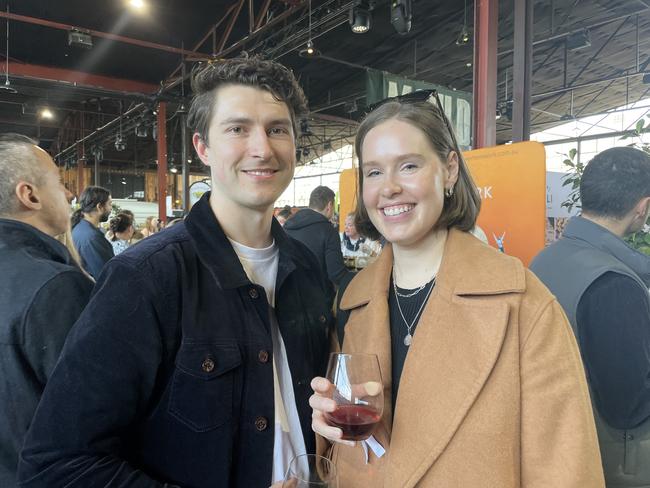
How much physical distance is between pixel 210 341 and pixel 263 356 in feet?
0.49

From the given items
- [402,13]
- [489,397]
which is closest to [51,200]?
[489,397]

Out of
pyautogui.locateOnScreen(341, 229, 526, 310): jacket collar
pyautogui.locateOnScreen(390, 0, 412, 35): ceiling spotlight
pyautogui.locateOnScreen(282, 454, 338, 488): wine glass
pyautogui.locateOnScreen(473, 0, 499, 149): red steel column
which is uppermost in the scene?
pyautogui.locateOnScreen(390, 0, 412, 35): ceiling spotlight

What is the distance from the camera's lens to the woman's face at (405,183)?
131 cm

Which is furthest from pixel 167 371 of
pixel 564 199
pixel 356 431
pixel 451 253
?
pixel 564 199

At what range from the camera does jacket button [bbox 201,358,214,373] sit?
109cm

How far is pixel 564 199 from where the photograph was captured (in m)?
3.19

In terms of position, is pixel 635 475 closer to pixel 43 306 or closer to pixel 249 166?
pixel 249 166

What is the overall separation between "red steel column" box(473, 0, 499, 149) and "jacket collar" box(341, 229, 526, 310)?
2932 mm

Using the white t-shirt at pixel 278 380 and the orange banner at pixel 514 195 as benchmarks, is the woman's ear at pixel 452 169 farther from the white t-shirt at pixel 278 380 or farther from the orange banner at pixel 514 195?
the orange banner at pixel 514 195

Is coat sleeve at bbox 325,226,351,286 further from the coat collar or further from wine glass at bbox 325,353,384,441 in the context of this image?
wine glass at bbox 325,353,384,441

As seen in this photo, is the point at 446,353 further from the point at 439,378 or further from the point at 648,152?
the point at 648,152

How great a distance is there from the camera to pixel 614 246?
1717mm

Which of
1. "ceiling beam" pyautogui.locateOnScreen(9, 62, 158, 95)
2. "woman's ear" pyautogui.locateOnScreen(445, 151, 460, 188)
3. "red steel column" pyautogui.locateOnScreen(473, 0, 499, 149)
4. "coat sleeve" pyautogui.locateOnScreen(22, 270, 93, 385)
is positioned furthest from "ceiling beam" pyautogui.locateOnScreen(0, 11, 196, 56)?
"woman's ear" pyautogui.locateOnScreen(445, 151, 460, 188)

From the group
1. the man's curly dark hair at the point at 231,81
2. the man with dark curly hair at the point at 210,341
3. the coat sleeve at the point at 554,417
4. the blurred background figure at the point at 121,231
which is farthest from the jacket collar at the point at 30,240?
the blurred background figure at the point at 121,231
